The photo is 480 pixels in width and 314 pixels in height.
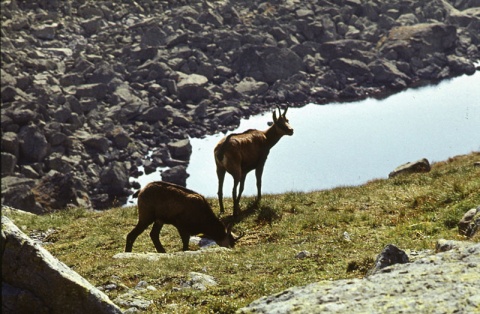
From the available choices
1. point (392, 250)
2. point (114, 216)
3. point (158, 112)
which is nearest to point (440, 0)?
point (158, 112)

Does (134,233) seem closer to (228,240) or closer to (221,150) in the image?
(228,240)

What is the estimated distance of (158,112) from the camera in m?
124

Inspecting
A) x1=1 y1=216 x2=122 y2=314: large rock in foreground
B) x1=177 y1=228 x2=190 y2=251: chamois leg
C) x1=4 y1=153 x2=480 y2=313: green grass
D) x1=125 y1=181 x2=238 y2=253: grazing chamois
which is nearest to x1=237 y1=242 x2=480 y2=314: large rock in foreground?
x1=1 y1=216 x2=122 y2=314: large rock in foreground

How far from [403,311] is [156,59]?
13613 cm

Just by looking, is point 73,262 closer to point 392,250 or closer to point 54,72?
point 392,250

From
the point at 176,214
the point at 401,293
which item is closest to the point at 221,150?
the point at 176,214

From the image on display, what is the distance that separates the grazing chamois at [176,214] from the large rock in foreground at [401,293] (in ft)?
38.0

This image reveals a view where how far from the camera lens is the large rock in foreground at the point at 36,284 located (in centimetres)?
932

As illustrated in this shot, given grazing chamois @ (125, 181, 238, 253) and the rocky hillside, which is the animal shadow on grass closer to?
grazing chamois @ (125, 181, 238, 253)

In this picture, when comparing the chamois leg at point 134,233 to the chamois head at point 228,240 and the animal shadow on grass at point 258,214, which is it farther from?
the animal shadow on grass at point 258,214

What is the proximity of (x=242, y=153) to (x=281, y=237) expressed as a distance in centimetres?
578

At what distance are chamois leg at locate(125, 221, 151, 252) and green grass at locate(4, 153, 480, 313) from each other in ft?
2.93

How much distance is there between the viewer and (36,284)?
371 inches

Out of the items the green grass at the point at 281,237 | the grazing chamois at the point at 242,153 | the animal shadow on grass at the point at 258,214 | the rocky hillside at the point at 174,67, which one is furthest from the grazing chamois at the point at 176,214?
the rocky hillside at the point at 174,67
